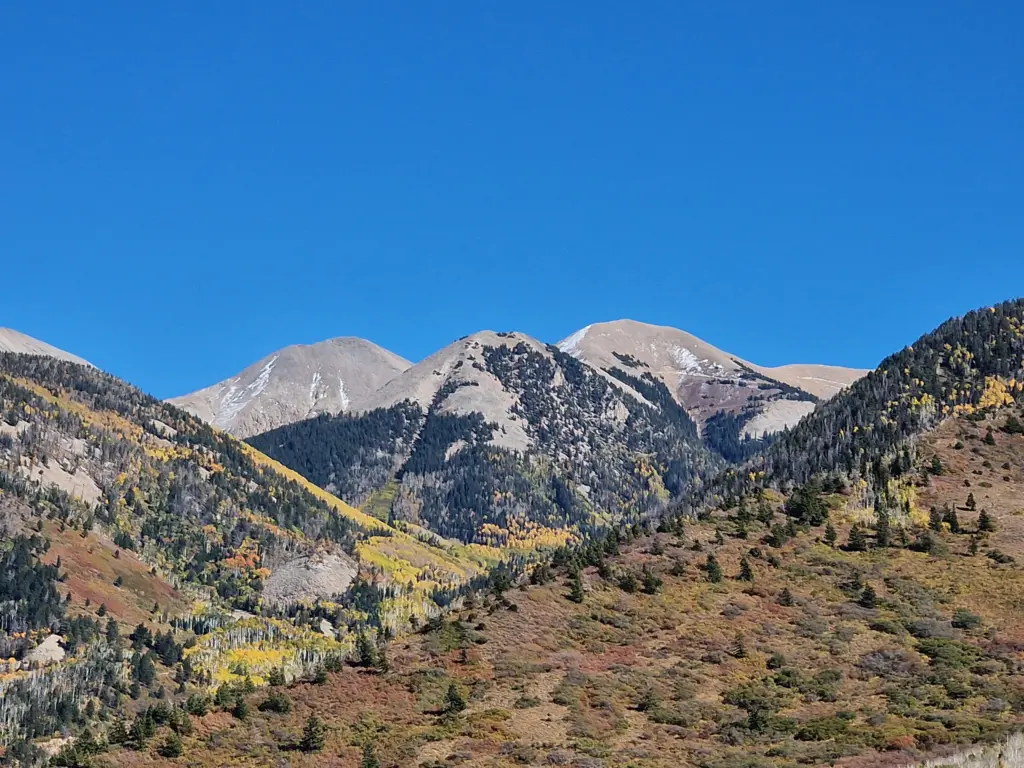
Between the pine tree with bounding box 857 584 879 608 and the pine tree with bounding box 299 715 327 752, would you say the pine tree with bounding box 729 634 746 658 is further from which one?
the pine tree with bounding box 299 715 327 752

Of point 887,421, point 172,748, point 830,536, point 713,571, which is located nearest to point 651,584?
point 713,571

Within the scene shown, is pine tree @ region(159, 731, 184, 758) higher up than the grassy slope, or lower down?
lower down

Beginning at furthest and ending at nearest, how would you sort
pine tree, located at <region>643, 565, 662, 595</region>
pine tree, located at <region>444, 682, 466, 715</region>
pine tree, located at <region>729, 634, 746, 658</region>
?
pine tree, located at <region>643, 565, 662, 595</region> < pine tree, located at <region>729, 634, 746, 658</region> < pine tree, located at <region>444, 682, 466, 715</region>

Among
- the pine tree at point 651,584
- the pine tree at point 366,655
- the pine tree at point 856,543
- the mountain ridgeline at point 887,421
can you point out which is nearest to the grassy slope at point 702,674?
the pine tree at point 651,584

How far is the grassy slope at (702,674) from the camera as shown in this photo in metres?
69.4

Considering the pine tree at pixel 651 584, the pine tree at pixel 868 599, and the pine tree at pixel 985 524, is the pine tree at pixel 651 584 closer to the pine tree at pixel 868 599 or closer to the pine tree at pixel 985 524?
the pine tree at pixel 868 599

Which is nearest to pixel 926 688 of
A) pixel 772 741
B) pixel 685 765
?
pixel 772 741

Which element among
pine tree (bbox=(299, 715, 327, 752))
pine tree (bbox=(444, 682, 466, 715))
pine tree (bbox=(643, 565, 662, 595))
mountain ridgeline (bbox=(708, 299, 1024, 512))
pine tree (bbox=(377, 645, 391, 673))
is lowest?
pine tree (bbox=(299, 715, 327, 752))

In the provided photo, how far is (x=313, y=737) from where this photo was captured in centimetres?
7194

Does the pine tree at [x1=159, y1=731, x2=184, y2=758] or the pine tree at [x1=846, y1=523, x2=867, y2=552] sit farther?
the pine tree at [x1=846, y1=523, x2=867, y2=552]

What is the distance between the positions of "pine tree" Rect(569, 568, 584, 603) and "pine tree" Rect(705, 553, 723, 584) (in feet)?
46.5

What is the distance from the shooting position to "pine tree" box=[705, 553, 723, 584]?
11050 cm

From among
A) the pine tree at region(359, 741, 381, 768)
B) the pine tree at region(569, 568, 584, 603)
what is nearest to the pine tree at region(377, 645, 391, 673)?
the pine tree at region(359, 741, 381, 768)

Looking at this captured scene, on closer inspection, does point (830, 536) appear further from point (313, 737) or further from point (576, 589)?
point (313, 737)
